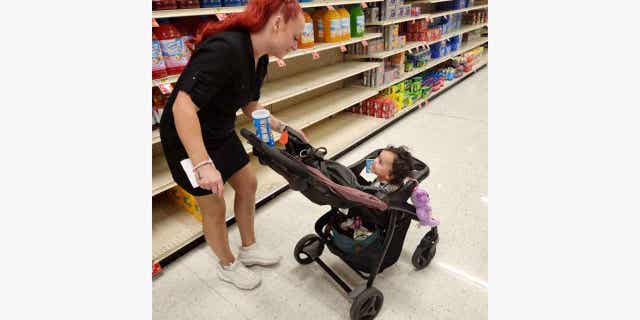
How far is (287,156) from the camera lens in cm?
126

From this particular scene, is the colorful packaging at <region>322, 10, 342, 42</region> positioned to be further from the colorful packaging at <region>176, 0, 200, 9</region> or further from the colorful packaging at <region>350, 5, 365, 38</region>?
the colorful packaging at <region>176, 0, 200, 9</region>

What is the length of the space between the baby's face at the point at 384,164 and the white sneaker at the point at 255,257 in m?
0.81

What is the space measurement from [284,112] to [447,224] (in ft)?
5.74

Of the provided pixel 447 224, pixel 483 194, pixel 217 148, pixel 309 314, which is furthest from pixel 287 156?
pixel 483 194

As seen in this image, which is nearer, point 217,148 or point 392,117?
point 217,148

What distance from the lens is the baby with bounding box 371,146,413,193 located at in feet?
4.99

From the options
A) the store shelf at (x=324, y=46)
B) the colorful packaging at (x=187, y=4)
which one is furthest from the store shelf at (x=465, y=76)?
the colorful packaging at (x=187, y=4)

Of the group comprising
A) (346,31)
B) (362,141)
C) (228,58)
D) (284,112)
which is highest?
(346,31)

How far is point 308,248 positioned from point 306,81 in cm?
158

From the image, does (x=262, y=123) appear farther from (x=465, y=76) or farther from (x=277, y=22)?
(x=465, y=76)

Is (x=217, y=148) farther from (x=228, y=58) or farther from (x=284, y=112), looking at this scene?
(x=284, y=112)

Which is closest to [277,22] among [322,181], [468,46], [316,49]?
[322,181]

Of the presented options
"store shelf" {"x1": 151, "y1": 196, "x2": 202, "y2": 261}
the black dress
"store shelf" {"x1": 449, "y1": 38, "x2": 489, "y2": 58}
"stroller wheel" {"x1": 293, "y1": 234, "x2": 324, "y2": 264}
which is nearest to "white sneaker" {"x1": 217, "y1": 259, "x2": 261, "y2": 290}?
"stroller wheel" {"x1": 293, "y1": 234, "x2": 324, "y2": 264}

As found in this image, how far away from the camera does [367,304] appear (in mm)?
1565
